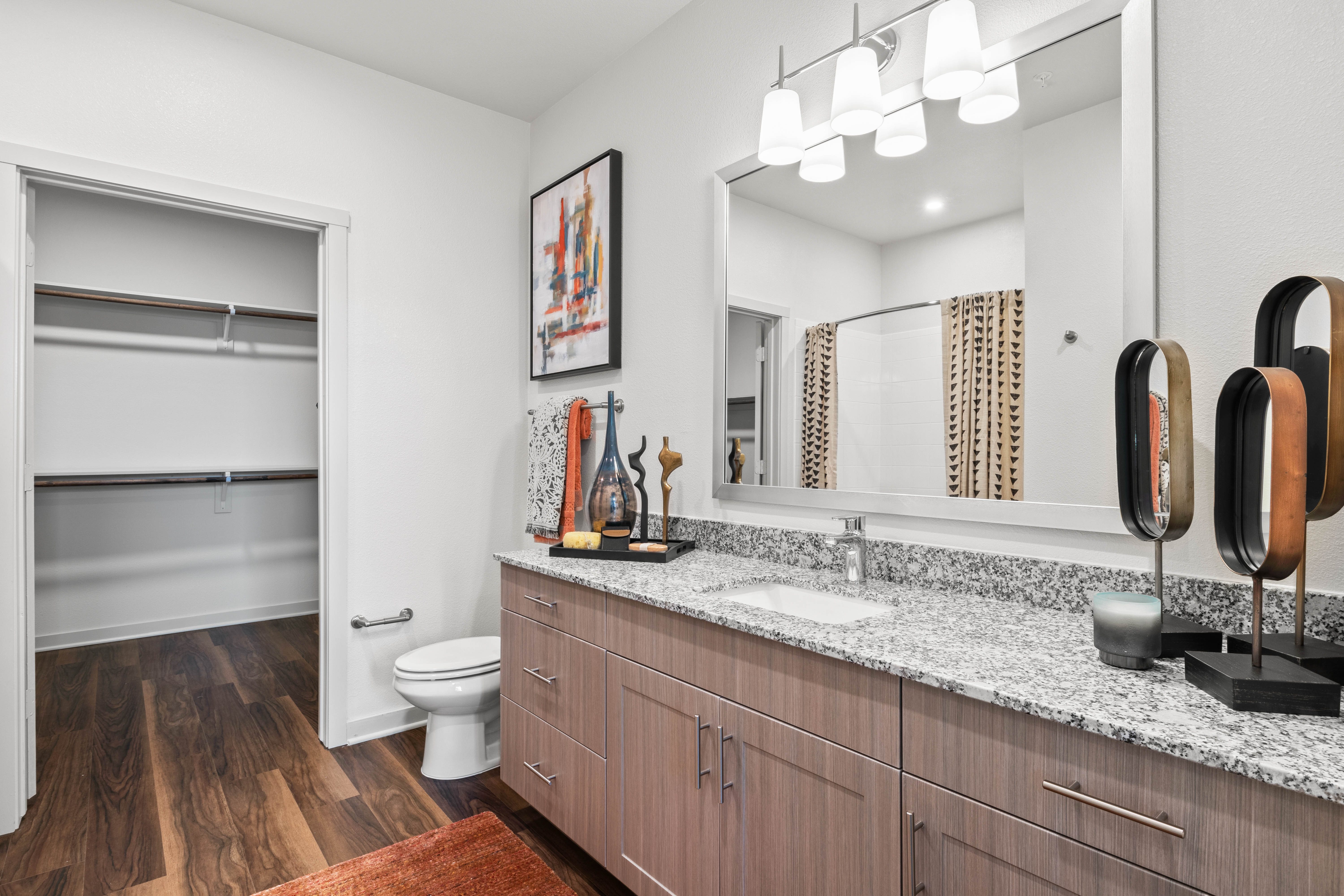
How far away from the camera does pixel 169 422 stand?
3945mm

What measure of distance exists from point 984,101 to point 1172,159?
16.5 inches

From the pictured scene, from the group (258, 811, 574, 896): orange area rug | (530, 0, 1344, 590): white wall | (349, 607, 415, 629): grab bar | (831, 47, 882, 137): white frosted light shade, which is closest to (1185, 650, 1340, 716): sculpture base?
(530, 0, 1344, 590): white wall

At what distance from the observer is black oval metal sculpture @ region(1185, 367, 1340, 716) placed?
2.85 feet

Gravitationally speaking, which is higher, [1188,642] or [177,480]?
[177,480]

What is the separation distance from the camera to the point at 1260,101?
1190mm

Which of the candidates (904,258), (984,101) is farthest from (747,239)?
(984,101)

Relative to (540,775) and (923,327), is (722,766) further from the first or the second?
(923,327)

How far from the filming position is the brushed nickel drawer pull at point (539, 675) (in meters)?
1.96

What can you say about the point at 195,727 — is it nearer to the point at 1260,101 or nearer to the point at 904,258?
the point at 904,258

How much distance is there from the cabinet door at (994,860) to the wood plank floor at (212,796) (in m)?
1.04

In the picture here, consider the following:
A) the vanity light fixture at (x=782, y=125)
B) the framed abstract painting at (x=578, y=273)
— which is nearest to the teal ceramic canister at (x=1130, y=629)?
the vanity light fixture at (x=782, y=125)

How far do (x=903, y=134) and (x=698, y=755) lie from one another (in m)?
1.54

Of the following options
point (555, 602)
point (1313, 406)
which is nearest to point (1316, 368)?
point (1313, 406)

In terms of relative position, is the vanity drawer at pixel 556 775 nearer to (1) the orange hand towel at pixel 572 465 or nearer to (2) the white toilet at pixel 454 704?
(2) the white toilet at pixel 454 704
